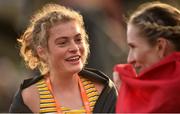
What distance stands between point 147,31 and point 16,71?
4.29 m

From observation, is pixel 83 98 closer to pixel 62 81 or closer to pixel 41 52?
pixel 62 81

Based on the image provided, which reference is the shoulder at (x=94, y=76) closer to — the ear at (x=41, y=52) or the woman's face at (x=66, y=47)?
the woman's face at (x=66, y=47)

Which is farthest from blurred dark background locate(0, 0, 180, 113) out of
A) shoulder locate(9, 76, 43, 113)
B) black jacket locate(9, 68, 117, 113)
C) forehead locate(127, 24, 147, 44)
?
forehead locate(127, 24, 147, 44)

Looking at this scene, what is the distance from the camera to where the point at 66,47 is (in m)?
4.12

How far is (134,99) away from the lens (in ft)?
11.5

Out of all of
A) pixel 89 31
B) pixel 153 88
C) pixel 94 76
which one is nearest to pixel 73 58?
pixel 94 76

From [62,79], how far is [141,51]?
2.63 feet

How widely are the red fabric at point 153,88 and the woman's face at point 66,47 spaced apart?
1.95 ft

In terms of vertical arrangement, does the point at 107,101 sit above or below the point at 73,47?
below

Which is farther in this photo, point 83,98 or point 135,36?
point 83,98

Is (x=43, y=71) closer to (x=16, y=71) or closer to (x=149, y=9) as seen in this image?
(x=149, y=9)

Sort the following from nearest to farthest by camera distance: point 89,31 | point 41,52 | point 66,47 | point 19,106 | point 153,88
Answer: point 153,88 → point 19,106 → point 66,47 → point 41,52 → point 89,31

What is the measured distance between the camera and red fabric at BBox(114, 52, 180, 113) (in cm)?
338

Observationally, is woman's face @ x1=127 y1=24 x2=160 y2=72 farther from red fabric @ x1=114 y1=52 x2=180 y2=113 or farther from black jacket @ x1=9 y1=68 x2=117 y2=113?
black jacket @ x1=9 y1=68 x2=117 y2=113
